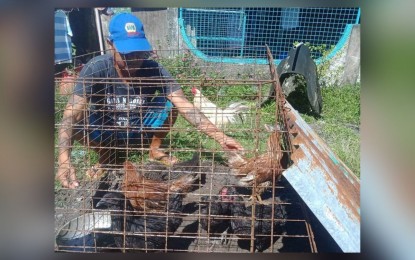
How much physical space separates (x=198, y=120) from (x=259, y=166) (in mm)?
482

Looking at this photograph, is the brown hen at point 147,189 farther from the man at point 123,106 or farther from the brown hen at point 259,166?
the brown hen at point 259,166

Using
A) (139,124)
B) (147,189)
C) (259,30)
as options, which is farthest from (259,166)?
(259,30)

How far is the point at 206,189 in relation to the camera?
8.44ft

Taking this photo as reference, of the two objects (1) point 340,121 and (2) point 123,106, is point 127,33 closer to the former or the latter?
(2) point 123,106

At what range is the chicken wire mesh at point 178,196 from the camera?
2.08m

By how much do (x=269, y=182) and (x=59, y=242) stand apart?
1087 millimetres

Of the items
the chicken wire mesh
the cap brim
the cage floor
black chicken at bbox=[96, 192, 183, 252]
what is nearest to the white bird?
the chicken wire mesh

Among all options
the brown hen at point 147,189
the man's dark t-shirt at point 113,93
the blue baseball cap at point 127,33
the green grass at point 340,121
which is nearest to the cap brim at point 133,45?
the blue baseball cap at point 127,33

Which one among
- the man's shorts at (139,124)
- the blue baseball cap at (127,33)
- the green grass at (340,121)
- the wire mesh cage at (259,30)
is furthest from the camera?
the wire mesh cage at (259,30)

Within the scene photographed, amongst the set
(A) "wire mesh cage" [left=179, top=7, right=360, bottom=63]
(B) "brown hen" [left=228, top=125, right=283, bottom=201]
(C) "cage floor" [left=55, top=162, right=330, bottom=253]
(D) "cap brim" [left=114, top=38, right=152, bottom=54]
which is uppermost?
(A) "wire mesh cage" [left=179, top=7, right=360, bottom=63]

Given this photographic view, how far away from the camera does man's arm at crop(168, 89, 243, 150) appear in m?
2.31

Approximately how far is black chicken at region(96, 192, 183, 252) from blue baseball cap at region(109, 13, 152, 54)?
0.81 metres

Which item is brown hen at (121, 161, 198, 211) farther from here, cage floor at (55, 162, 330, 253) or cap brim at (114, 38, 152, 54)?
cap brim at (114, 38, 152, 54)

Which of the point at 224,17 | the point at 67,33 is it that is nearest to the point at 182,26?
the point at 224,17
